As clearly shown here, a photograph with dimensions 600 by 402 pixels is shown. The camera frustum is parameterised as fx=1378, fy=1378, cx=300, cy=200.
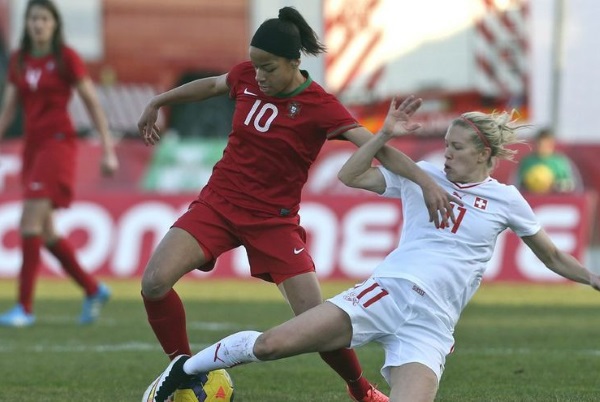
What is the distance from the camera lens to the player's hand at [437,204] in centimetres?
636

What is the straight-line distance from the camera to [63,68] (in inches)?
425

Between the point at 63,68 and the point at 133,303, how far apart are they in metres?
2.88

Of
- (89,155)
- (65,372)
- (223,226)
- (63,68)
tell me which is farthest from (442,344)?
(89,155)

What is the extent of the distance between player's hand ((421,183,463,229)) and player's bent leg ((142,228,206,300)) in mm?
1330

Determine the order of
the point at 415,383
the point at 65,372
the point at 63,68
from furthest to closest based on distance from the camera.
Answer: the point at 63,68 < the point at 65,372 < the point at 415,383

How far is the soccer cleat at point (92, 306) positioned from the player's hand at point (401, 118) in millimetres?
5306

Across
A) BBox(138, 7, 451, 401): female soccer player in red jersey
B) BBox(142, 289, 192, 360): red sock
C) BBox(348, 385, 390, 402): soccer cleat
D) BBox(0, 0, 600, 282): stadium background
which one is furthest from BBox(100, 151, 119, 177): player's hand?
BBox(0, 0, 600, 282): stadium background

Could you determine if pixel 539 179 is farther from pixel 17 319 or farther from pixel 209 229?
pixel 209 229

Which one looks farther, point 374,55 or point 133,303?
point 374,55

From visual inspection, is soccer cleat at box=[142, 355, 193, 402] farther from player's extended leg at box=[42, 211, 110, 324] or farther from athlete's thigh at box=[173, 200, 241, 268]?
player's extended leg at box=[42, 211, 110, 324]

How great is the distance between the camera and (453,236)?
654cm

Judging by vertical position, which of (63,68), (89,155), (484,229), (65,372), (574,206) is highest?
(484,229)

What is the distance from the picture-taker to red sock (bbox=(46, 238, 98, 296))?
11.2m

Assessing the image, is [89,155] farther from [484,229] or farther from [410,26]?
[484,229]
